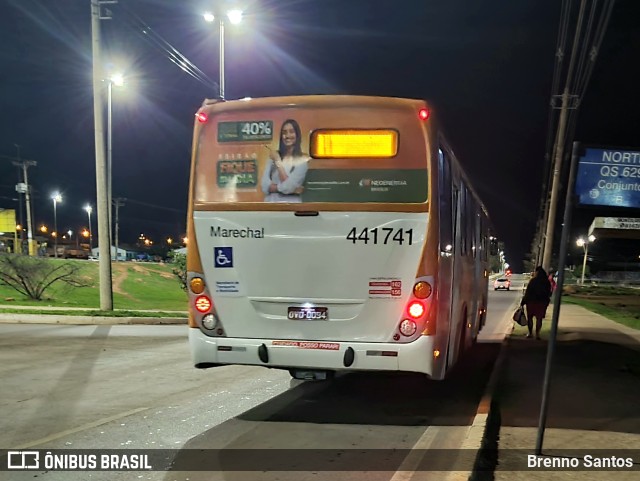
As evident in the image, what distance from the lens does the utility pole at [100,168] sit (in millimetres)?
17875

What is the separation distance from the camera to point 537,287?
13391mm

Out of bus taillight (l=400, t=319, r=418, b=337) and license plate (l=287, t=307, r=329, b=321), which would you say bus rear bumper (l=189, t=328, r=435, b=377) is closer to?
bus taillight (l=400, t=319, r=418, b=337)

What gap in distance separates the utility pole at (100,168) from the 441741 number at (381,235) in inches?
553

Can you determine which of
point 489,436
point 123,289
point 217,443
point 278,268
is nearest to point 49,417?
point 217,443

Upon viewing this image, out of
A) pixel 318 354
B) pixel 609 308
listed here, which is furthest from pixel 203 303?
pixel 609 308

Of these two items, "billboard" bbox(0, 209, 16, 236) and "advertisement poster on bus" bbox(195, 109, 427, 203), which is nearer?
"advertisement poster on bus" bbox(195, 109, 427, 203)

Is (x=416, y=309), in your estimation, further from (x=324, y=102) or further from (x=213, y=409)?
(x=213, y=409)

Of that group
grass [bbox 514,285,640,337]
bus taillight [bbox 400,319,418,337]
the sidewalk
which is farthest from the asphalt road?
grass [bbox 514,285,640,337]

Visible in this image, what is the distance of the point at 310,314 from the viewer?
6.14 meters

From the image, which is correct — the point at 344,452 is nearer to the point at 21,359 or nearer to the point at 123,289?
the point at 21,359

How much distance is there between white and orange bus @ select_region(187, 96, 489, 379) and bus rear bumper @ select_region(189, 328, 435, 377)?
1 cm

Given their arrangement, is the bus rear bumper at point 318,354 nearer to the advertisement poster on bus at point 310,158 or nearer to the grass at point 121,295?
the advertisement poster on bus at point 310,158

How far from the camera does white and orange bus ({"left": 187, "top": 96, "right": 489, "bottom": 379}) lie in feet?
19.6

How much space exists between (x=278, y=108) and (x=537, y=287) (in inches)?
367
